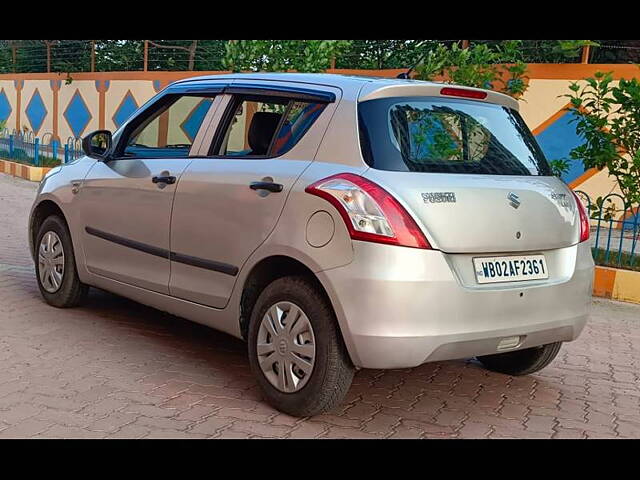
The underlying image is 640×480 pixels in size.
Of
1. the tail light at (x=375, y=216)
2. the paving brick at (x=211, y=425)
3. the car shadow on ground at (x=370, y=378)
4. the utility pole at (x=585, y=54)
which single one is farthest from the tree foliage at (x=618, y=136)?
the paving brick at (x=211, y=425)

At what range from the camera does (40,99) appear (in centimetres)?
2494

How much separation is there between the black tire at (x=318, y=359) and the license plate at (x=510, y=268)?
74cm

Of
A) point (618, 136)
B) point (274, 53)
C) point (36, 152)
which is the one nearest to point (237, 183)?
point (618, 136)

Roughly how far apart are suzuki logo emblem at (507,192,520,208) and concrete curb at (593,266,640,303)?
4.14m

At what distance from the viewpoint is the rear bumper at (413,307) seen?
143 inches

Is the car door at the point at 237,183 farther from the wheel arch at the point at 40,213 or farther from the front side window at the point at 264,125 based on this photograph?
the wheel arch at the point at 40,213

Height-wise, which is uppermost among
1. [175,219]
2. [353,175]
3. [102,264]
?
[353,175]

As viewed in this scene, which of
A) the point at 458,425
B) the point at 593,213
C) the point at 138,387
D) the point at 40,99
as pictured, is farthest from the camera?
the point at 40,99

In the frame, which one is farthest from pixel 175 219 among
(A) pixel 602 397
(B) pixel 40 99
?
(B) pixel 40 99

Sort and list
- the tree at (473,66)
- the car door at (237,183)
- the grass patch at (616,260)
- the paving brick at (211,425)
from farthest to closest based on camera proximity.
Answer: the tree at (473,66) < the grass patch at (616,260) < the car door at (237,183) < the paving brick at (211,425)

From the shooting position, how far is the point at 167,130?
5328 millimetres

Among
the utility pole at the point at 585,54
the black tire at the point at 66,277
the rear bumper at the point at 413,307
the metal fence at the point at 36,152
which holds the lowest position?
the metal fence at the point at 36,152
